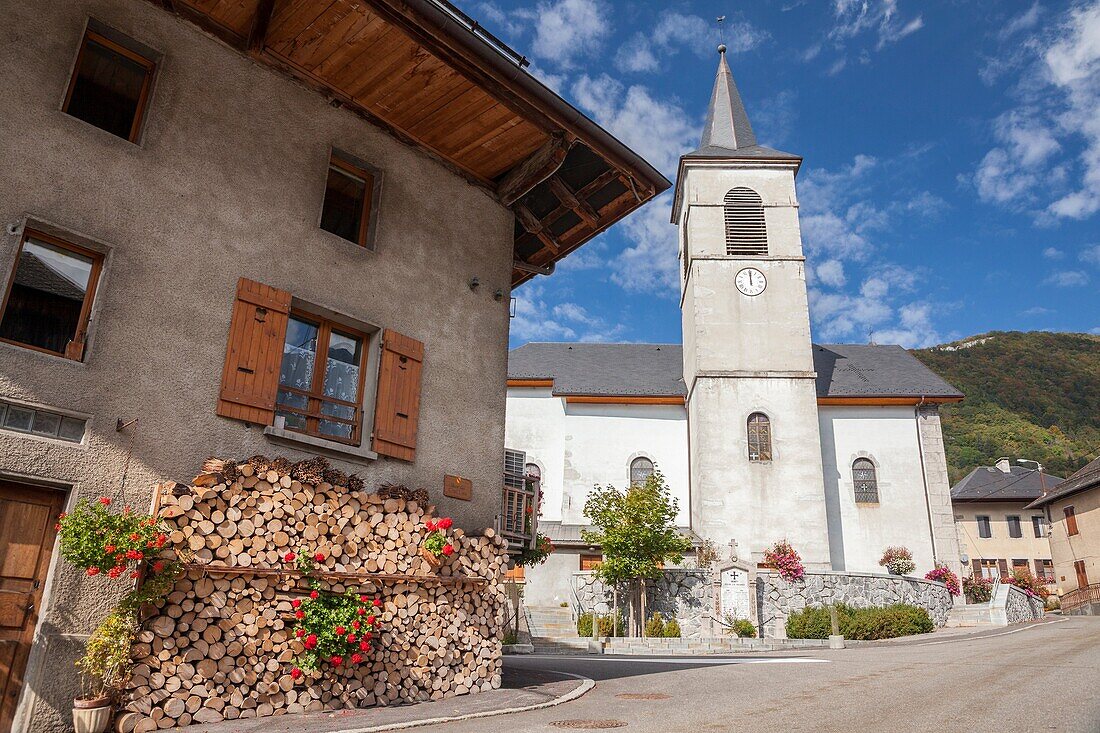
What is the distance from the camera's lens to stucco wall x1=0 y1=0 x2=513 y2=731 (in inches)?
250

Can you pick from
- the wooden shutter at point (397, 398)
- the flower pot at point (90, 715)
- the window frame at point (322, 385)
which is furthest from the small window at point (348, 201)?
the flower pot at point (90, 715)

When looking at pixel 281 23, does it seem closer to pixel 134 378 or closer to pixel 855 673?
pixel 134 378

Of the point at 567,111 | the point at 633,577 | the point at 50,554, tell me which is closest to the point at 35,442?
the point at 50,554

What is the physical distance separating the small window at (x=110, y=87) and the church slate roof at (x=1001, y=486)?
4763cm

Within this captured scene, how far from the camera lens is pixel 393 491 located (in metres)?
8.41

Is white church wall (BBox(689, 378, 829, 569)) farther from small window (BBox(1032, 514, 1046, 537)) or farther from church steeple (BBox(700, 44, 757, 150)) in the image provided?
small window (BBox(1032, 514, 1046, 537))

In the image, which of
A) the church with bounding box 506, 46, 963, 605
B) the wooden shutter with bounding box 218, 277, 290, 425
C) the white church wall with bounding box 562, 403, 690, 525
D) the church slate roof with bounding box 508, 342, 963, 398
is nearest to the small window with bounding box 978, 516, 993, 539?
the church slate roof with bounding box 508, 342, 963, 398

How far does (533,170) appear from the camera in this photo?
10.4 meters

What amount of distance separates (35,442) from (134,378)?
0.95 meters

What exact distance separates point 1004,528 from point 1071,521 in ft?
25.3

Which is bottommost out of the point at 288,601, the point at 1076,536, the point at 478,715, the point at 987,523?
the point at 478,715

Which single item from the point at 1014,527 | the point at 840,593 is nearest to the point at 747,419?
the point at 840,593

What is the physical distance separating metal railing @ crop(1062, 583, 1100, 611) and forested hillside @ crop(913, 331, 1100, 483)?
2511 cm

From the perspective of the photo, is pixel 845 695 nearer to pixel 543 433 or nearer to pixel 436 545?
pixel 436 545
